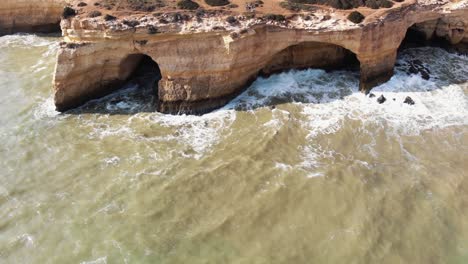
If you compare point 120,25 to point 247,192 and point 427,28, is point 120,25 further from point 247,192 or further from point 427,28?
point 427,28

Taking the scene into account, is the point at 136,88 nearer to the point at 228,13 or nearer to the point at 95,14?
the point at 95,14

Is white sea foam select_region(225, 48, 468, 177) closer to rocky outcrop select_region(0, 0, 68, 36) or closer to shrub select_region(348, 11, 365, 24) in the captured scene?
shrub select_region(348, 11, 365, 24)

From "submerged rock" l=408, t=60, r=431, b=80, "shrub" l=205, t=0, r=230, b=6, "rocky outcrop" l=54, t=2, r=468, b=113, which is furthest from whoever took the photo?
"submerged rock" l=408, t=60, r=431, b=80

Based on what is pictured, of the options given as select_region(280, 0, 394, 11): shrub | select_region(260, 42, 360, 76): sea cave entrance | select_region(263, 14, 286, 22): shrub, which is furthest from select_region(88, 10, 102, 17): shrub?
select_region(280, 0, 394, 11): shrub

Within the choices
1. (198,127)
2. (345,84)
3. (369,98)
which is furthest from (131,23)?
(369,98)

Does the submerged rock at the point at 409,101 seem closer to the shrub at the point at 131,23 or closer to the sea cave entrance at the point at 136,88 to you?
the sea cave entrance at the point at 136,88

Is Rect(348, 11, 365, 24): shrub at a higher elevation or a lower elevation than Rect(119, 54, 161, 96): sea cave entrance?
higher

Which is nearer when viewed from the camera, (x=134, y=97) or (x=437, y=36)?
(x=134, y=97)
